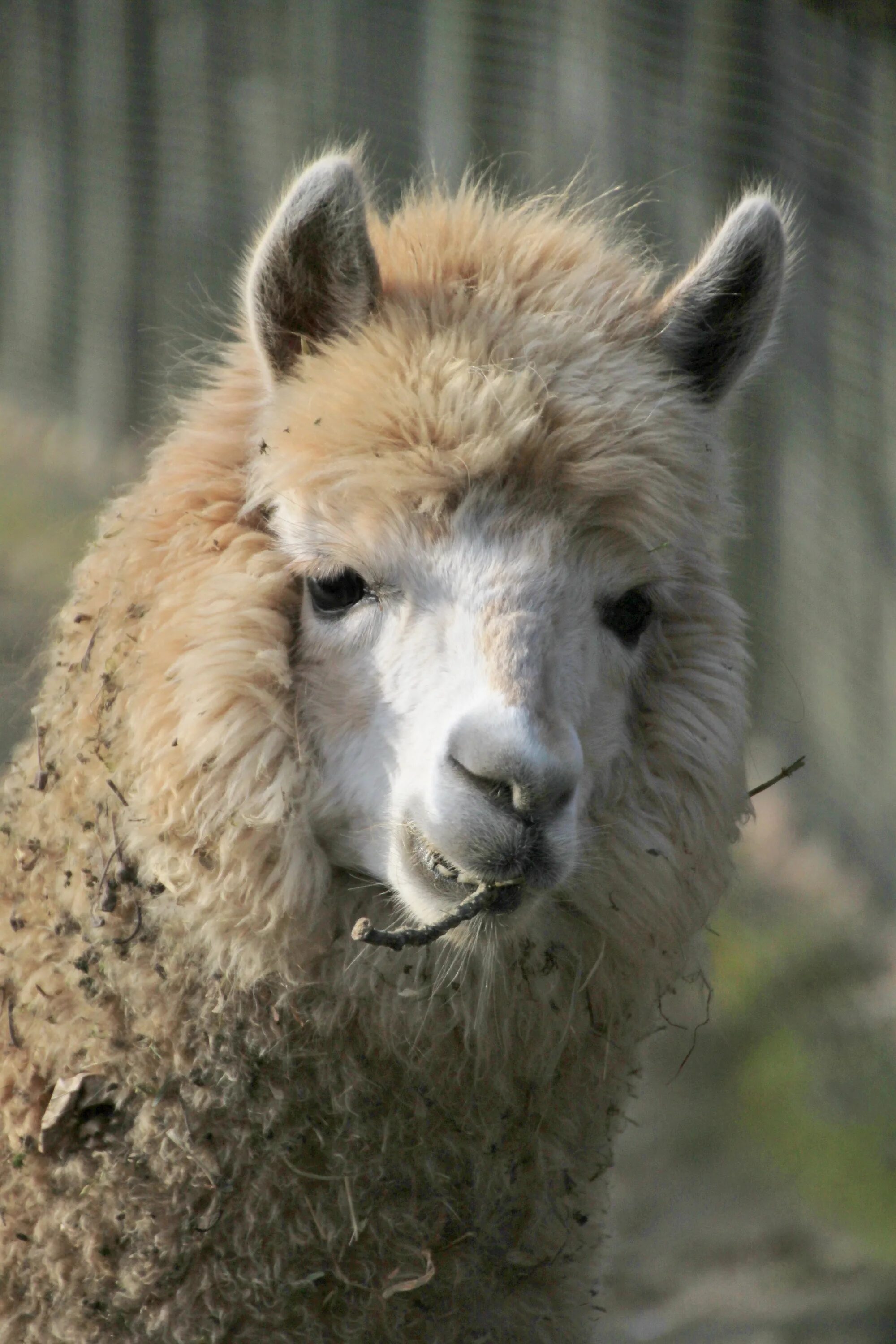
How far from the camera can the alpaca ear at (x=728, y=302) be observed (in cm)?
237

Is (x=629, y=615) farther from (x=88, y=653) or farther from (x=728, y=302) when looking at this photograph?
(x=88, y=653)

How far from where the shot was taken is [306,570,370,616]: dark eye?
2.14 m

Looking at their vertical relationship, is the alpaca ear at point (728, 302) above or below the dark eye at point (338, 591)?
above

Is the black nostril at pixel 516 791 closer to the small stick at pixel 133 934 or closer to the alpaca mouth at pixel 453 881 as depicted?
the alpaca mouth at pixel 453 881

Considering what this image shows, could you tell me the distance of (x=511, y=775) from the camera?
71.3 inches

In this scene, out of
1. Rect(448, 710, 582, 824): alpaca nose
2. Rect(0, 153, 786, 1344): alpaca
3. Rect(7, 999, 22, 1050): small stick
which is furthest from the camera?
Rect(7, 999, 22, 1050): small stick

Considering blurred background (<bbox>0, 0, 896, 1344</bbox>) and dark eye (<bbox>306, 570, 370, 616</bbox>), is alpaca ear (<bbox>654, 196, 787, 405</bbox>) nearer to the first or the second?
dark eye (<bbox>306, 570, 370, 616</bbox>)

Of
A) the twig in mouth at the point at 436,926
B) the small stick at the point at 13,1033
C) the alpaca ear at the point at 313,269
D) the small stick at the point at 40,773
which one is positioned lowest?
the small stick at the point at 13,1033

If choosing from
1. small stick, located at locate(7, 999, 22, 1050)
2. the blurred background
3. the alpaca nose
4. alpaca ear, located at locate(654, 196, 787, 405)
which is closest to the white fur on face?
the alpaca nose

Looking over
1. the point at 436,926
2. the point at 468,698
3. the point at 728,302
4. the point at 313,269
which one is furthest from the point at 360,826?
the point at 728,302

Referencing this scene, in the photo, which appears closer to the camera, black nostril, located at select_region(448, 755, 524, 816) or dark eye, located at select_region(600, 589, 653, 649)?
black nostril, located at select_region(448, 755, 524, 816)

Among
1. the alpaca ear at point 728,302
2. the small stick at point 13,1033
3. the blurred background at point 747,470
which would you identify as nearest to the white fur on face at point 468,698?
the alpaca ear at point 728,302

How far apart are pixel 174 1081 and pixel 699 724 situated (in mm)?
1103

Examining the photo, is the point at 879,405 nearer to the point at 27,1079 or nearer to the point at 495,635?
the point at 495,635
